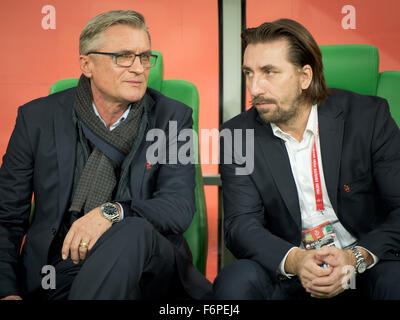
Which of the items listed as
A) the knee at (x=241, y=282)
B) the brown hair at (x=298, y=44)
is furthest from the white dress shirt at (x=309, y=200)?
the knee at (x=241, y=282)

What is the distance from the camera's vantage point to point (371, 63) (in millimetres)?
1969

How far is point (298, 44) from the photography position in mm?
1827

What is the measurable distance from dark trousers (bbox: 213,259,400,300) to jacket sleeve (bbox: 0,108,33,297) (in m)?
0.70

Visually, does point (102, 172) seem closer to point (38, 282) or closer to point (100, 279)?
point (38, 282)

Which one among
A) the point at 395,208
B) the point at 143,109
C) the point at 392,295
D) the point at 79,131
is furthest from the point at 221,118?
the point at 392,295

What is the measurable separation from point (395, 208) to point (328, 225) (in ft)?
0.76

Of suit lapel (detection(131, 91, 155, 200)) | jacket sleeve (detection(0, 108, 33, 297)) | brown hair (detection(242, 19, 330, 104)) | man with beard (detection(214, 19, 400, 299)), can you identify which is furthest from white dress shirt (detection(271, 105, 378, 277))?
jacket sleeve (detection(0, 108, 33, 297))

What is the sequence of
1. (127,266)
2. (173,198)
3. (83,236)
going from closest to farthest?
(127,266), (83,236), (173,198)

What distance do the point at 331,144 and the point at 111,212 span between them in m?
0.81

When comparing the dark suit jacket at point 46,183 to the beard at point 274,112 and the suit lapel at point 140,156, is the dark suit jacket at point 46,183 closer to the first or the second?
the suit lapel at point 140,156

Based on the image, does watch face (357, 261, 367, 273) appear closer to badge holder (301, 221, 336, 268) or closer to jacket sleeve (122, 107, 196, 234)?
badge holder (301, 221, 336, 268)

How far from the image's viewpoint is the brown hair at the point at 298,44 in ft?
5.98

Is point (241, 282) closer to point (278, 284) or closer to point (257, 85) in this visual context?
point (278, 284)

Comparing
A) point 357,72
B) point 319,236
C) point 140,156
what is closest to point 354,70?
point 357,72
